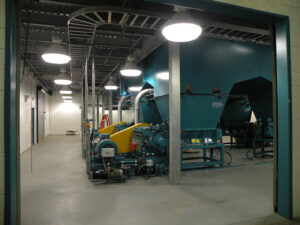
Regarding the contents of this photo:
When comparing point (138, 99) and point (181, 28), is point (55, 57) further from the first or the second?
point (138, 99)

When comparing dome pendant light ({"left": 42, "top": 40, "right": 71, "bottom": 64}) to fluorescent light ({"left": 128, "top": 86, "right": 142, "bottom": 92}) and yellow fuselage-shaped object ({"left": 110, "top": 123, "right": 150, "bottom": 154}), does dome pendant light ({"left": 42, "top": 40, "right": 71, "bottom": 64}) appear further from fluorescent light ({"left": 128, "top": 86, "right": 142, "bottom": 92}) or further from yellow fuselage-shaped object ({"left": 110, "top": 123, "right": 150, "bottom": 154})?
fluorescent light ({"left": 128, "top": 86, "right": 142, "bottom": 92})

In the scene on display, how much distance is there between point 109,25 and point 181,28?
2.73m

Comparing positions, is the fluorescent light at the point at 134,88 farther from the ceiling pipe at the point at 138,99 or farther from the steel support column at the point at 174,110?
the steel support column at the point at 174,110

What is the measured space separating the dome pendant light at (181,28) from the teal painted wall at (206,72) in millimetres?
2353

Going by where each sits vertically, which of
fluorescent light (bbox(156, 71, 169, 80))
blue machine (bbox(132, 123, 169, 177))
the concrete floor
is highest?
fluorescent light (bbox(156, 71, 169, 80))

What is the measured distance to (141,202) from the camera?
12.2ft

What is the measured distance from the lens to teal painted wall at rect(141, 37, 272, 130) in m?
5.81

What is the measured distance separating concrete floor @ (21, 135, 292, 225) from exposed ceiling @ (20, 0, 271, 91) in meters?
2.57

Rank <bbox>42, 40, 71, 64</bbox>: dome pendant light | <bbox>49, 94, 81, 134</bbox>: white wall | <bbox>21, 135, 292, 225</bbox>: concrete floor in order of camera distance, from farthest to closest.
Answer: <bbox>49, 94, 81, 134</bbox>: white wall → <bbox>42, 40, 71, 64</bbox>: dome pendant light → <bbox>21, 135, 292, 225</bbox>: concrete floor

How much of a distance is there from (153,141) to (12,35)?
404 centimetres

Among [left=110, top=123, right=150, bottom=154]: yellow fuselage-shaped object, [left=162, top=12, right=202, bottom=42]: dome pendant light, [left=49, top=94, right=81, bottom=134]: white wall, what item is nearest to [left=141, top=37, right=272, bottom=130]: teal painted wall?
[left=110, top=123, right=150, bottom=154]: yellow fuselage-shaped object

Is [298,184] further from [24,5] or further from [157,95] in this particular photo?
[24,5]

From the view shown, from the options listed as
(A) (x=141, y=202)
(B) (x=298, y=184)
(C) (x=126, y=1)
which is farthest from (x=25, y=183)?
(B) (x=298, y=184)

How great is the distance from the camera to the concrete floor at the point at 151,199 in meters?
3.09
